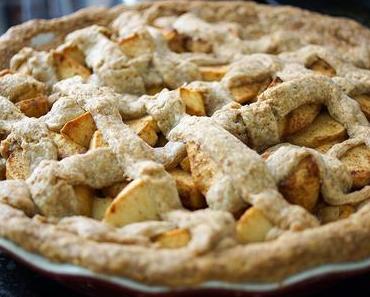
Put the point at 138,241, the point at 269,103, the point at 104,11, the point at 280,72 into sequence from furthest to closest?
the point at 104,11 → the point at 280,72 → the point at 269,103 → the point at 138,241

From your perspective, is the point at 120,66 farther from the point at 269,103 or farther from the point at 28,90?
the point at 269,103

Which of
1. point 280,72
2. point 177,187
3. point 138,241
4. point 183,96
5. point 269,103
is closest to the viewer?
point 138,241

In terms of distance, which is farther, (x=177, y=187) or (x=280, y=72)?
(x=280, y=72)

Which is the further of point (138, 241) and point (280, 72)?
point (280, 72)

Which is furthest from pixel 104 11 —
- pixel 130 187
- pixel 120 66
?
pixel 130 187

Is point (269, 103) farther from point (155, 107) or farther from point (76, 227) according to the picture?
point (76, 227)

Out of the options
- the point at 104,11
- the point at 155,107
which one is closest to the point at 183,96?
the point at 155,107
